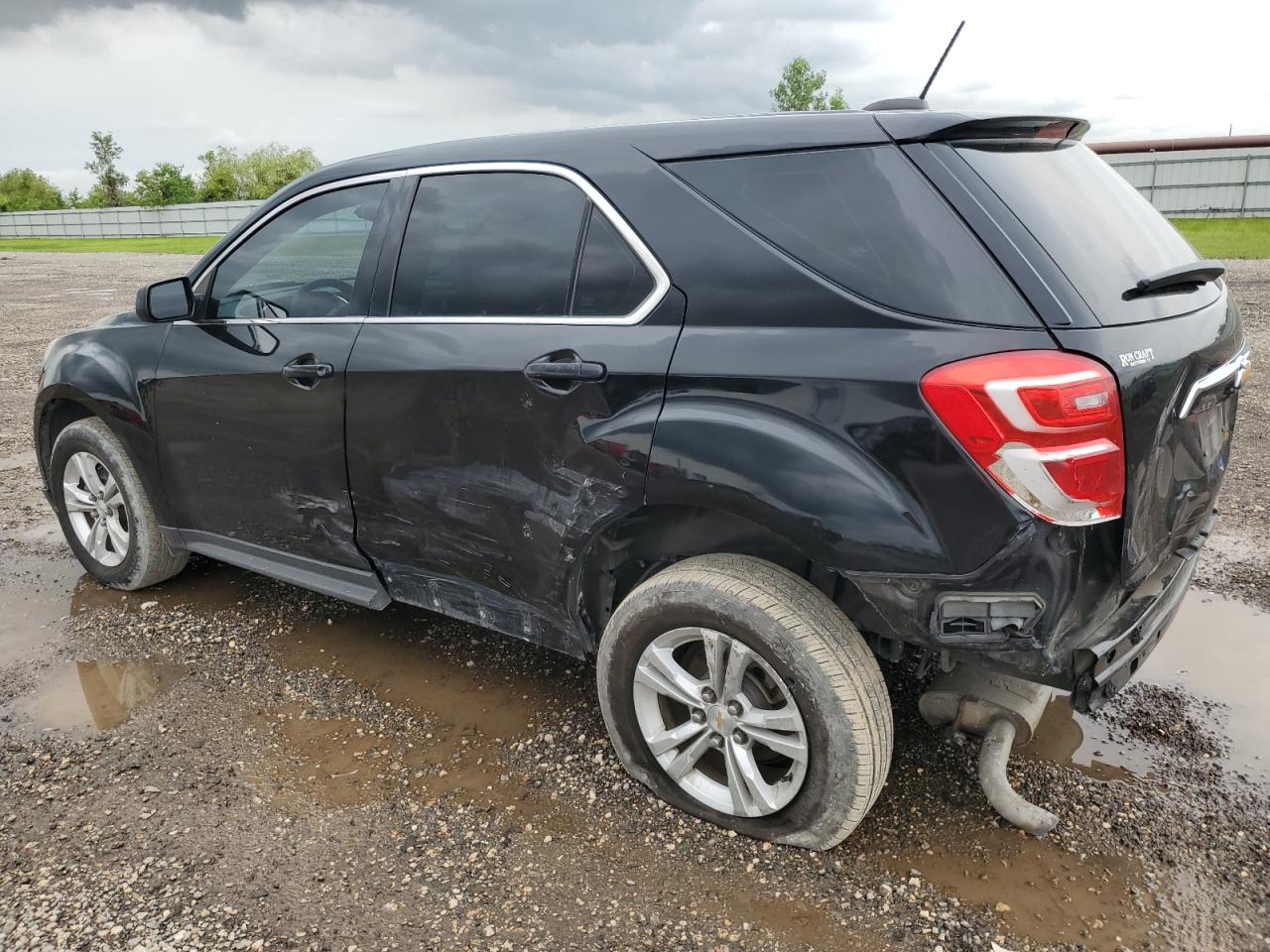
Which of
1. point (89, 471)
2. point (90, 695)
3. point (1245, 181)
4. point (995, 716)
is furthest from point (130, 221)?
point (995, 716)

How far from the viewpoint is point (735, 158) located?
2.51 metres

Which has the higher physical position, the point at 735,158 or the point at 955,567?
the point at 735,158

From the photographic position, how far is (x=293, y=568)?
360cm

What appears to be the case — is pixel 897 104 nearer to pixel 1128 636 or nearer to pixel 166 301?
pixel 1128 636

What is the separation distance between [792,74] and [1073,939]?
185 feet

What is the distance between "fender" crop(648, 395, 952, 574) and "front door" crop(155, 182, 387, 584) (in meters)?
1.34

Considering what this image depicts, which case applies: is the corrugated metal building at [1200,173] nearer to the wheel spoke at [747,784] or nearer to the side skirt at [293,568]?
the side skirt at [293,568]

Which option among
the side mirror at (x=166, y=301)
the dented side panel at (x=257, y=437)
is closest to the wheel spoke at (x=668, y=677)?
the dented side panel at (x=257, y=437)

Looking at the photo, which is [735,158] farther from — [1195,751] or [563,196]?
[1195,751]

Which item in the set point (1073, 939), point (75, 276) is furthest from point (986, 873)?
point (75, 276)

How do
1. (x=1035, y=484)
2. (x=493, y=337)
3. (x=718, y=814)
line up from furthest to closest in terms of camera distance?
1. (x=493, y=337)
2. (x=718, y=814)
3. (x=1035, y=484)

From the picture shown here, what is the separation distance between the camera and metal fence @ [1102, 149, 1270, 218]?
93.2 ft

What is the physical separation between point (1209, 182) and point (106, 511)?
109 feet

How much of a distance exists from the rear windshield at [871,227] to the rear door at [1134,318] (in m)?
0.11
